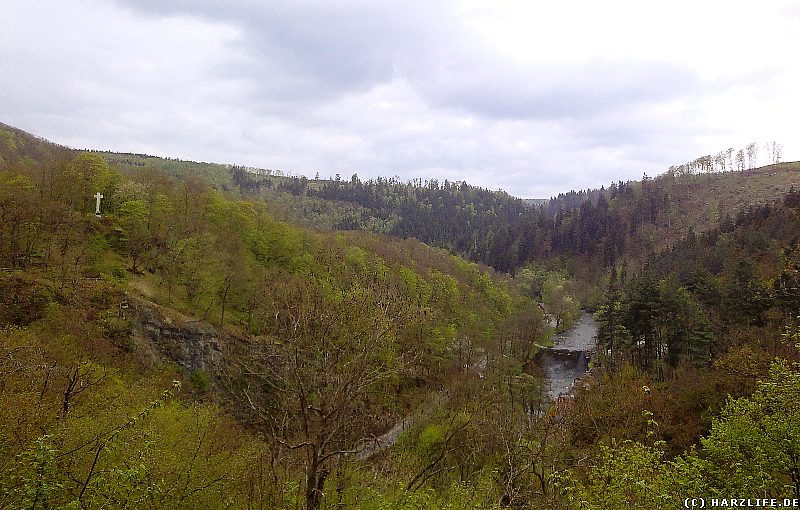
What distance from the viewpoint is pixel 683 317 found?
4688 cm

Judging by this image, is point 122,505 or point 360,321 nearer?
point 122,505

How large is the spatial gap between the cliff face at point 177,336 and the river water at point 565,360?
115 ft

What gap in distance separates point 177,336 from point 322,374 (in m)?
28.1

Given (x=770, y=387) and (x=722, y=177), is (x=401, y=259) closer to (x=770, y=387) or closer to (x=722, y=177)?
(x=770, y=387)

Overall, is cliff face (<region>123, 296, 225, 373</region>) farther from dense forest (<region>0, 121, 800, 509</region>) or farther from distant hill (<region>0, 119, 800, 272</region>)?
distant hill (<region>0, 119, 800, 272</region>)

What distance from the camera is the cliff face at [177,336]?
114 ft

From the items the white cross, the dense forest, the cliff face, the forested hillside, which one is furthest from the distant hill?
the cliff face

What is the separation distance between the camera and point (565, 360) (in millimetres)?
70188

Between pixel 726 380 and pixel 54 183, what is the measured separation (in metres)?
57.4

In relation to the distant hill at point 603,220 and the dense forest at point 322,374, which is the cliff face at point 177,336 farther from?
the distant hill at point 603,220

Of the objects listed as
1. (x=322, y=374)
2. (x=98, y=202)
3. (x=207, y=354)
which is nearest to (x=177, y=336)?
(x=207, y=354)

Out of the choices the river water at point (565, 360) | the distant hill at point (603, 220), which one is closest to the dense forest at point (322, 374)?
the river water at point (565, 360)

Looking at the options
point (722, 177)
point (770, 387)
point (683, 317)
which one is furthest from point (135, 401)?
point (722, 177)

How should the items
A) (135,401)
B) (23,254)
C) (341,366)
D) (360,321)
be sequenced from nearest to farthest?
1. (341,366)
2. (135,401)
3. (360,321)
4. (23,254)
